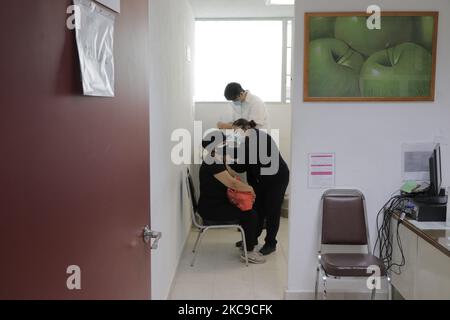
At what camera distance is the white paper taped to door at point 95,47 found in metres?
1.12

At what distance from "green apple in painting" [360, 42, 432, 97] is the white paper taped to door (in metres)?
2.09

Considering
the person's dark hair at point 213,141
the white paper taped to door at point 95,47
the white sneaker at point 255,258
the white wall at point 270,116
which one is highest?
the white paper taped to door at point 95,47

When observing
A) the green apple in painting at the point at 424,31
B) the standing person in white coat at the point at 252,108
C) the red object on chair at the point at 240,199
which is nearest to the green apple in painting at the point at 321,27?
the green apple in painting at the point at 424,31

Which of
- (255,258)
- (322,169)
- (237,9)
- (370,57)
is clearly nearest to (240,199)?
(255,258)

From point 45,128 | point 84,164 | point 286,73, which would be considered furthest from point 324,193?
point 286,73

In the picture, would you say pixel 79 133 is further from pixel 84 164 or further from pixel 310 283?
pixel 310 283

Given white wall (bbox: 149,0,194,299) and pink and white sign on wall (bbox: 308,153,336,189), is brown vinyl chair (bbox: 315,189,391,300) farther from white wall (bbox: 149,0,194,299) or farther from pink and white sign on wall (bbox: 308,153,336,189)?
white wall (bbox: 149,0,194,299)

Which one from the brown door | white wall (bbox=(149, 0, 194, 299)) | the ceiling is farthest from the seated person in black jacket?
the brown door

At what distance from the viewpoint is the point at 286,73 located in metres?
5.75

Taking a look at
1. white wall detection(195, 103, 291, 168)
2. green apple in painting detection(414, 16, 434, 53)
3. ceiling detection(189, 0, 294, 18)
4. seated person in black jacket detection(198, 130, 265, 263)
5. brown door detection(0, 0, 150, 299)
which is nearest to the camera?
brown door detection(0, 0, 150, 299)

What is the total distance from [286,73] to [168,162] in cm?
294

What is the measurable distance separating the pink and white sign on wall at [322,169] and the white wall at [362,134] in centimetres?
4

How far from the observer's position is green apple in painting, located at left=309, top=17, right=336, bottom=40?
9.61ft

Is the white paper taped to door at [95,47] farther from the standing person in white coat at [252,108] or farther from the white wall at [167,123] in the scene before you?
the standing person in white coat at [252,108]
